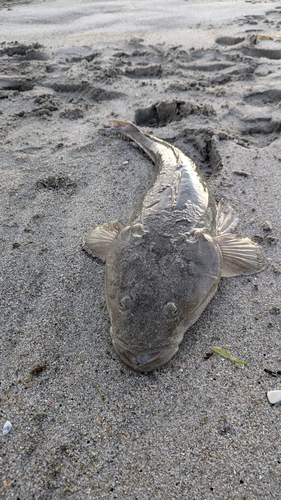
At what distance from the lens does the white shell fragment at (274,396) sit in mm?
2186

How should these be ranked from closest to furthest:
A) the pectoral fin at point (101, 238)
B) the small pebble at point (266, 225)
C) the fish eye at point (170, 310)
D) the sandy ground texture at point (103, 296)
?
1. the sandy ground texture at point (103, 296)
2. the fish eye at point (170, 310)
3. the pectoral fin at point (101, 238)
4. the small pebble at point (266, 225)

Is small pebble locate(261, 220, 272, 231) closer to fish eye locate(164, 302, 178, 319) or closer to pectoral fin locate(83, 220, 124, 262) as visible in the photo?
pectoral fin locate(83, 220, 124, 262)

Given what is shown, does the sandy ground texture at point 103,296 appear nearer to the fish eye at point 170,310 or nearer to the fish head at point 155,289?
the fish head at point 155,289

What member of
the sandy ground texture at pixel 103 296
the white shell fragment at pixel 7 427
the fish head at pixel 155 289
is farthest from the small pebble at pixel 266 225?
the white shell fragment at pixel 7 427

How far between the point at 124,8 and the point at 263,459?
1057 cm

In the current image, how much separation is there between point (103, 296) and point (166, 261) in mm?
623

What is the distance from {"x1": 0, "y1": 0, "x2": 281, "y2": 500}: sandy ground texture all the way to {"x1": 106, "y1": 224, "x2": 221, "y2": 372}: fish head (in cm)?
17

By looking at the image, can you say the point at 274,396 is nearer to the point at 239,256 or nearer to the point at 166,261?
the point at 166,261

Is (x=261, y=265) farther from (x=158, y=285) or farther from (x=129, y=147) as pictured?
(x=129, y=147)

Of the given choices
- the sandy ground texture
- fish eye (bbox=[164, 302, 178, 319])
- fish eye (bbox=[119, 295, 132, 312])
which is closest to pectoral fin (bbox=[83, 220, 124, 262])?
the sandy ground texture

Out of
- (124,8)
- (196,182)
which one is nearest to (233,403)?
(196,182)

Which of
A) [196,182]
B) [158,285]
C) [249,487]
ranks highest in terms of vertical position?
[196,182]

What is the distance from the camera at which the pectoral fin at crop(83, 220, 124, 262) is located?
122 inches

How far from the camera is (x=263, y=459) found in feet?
6.38
